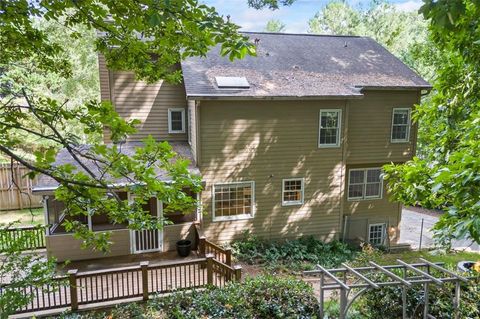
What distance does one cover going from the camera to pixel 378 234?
44.7 feet

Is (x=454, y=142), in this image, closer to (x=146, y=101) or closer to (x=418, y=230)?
(x=146, y=101)

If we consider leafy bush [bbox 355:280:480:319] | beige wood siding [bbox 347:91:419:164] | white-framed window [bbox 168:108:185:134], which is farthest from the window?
leafy bush [bbox 355:280:480:319]

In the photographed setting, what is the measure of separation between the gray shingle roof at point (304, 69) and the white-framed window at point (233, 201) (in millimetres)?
3162

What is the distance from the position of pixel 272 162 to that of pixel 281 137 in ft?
3.13

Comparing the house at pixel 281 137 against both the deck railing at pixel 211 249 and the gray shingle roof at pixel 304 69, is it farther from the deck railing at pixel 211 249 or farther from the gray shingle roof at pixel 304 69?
the deck railing at pixel 211 249

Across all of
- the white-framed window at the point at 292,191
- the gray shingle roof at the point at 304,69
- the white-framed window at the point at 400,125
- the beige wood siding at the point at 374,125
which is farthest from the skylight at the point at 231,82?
the white-framed window at the point at 400,125

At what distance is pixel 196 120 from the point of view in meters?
10.7

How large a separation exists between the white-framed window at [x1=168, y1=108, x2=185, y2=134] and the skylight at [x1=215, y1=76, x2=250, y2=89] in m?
2.48

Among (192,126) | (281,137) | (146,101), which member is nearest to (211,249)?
(192,126)

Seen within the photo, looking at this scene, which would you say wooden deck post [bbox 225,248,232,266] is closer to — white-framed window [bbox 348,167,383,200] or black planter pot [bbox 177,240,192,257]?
black planter pot [bbox 177,240,192,257]

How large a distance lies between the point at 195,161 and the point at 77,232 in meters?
7.31

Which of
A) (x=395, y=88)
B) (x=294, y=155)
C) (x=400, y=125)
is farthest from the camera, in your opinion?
(x=400, y=125)

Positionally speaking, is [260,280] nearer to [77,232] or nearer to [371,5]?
[77,232]

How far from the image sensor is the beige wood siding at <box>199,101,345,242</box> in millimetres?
11070
